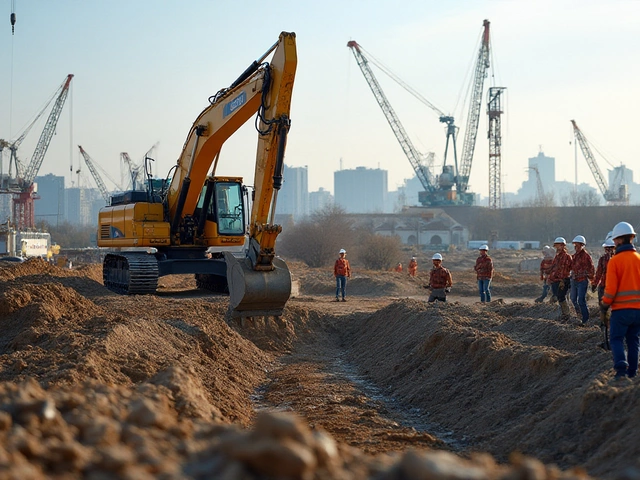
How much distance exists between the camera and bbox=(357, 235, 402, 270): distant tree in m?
48.5

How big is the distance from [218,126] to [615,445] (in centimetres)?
1226

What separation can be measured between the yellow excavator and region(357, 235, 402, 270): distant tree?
26649mm

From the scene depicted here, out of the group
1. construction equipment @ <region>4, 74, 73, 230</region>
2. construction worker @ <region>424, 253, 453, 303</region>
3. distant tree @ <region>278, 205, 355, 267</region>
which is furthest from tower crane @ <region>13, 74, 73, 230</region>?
construction worker @ <region>424, 253, 453, 303</region>

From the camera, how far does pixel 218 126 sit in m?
17.2

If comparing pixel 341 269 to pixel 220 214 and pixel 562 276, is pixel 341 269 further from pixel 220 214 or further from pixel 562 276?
pixel 562 276

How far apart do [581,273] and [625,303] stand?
6418mm

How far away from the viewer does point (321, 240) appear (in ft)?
170

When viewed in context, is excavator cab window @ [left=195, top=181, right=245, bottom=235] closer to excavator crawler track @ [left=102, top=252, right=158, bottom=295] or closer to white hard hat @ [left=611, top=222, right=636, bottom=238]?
excavator crawler track @ [left=102, top=252, right=158, bottom=295]

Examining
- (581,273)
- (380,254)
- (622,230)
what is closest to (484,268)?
(581,273)

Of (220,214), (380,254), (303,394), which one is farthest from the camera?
(380,254)

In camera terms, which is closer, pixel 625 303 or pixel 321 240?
pixel 625 303

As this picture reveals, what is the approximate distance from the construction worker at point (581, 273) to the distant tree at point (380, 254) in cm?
3367

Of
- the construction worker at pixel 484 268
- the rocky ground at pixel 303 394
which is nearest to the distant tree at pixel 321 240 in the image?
the construction worker at pixel 484 268

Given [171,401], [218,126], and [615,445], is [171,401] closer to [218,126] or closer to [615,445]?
[615,445]
